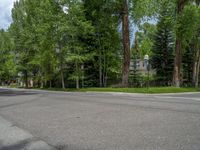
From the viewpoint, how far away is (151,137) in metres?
6.73

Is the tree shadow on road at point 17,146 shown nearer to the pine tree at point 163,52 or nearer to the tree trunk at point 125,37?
the tree trunk at point 125,37

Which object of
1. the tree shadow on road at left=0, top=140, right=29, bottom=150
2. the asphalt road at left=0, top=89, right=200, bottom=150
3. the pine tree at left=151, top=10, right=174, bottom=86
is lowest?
the tree shadow on road at left=0, top=140, right=29, bottom=150

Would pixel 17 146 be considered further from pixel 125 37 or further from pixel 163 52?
pixel 163 52

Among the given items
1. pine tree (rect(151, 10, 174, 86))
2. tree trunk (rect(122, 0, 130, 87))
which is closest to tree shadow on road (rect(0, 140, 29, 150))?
tree trunk (rect(122, 0, 130, 87))

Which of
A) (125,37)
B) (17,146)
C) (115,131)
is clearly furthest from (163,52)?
(17,146)

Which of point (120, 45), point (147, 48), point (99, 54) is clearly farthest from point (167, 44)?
point (99, 54)

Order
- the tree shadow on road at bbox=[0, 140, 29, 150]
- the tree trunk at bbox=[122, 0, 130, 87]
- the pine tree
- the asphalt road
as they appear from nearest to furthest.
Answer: the asphalt road
the tree shadow on road at bbox=[0, 140, 29, 150]
the tree trunk at bbox=[122, 0, 130, 87]
the pine tree

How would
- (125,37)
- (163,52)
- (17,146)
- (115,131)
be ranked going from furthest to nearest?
(163,52)
(125,37)
(115,131)
(17,146)

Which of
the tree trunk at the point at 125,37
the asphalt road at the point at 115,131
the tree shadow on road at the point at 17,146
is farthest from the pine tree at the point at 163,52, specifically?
the tree shadow on road at the point at 17,146

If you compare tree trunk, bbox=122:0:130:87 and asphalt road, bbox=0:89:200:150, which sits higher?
tree trunk, bbox=122:0:130:87

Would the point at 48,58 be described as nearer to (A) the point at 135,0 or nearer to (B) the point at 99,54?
(B) the point at 99,54

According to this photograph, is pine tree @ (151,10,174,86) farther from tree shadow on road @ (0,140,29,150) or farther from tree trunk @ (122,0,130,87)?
tree shadow on road @ (0,140,29,150)

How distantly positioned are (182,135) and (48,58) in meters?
34.7

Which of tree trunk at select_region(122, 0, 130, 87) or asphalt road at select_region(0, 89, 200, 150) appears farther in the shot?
tree trunk at select_region(122, 0, 130, 87)
